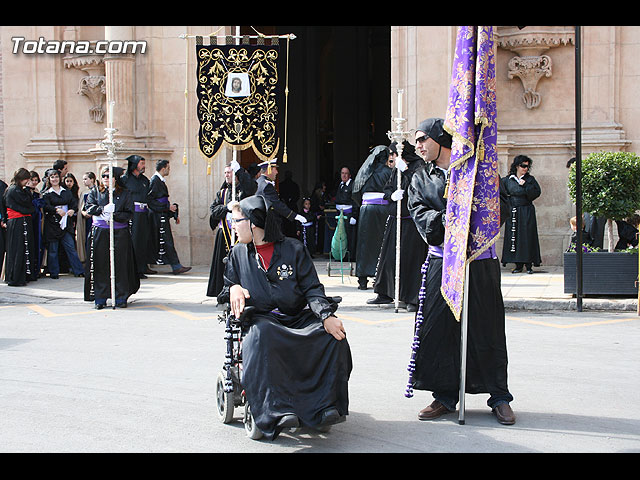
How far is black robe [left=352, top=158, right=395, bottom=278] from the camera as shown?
12500 mm

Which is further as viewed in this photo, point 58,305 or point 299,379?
point 58,305

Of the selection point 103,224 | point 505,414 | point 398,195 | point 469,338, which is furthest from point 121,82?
point 505,414

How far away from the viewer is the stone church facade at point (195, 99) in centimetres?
1549

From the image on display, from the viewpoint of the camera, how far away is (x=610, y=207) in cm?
1146

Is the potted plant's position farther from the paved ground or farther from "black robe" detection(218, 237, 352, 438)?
"black robe" detection(218, 237, 352, 438)

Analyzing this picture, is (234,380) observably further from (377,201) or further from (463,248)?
(377,201)

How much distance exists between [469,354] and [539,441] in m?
0.81

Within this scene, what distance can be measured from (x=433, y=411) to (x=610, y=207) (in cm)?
629

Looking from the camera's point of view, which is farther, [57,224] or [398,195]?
[57,224]

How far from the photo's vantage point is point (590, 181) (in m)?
11.5

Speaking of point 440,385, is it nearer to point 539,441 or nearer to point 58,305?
point 539,441

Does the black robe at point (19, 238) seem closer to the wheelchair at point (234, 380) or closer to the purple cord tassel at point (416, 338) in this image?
the wheelchair at point (234, 380)
